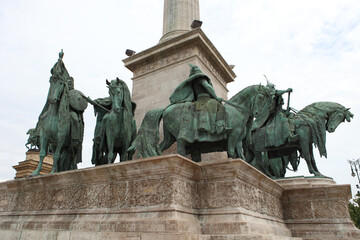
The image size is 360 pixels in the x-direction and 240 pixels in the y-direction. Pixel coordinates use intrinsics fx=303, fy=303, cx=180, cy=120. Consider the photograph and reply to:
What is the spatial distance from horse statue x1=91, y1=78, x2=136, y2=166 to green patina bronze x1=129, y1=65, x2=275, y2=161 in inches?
A: 26.5

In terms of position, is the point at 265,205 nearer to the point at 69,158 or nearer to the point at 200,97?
the point at 200,97

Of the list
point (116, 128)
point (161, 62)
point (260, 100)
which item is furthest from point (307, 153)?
point (161, 62)

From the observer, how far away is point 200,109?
7500 mm

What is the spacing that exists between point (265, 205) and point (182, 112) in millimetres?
2913

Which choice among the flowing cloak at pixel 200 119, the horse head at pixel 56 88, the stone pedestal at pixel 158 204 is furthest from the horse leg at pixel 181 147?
the horse head at pixel 56 88

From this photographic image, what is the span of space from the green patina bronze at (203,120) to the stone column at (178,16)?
475cm

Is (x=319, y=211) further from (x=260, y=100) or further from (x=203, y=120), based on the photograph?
(x=203, y=120)

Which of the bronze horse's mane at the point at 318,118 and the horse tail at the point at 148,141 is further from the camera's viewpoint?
the bronze horse's mane at the point at 318,118

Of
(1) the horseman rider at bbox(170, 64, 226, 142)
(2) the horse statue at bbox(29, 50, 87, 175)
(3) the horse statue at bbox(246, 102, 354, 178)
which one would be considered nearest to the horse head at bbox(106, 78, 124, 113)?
(2) the horse statue at bbox(29, 50, 87, 175)

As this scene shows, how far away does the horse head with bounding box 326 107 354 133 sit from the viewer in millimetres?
9352

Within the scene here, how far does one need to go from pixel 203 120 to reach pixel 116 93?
8.13ft

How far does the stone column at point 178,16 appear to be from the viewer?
12.3 m

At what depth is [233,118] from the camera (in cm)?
725

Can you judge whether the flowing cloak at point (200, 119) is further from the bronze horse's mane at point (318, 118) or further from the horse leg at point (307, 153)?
the bronze horse's mane at point (318, 118)
